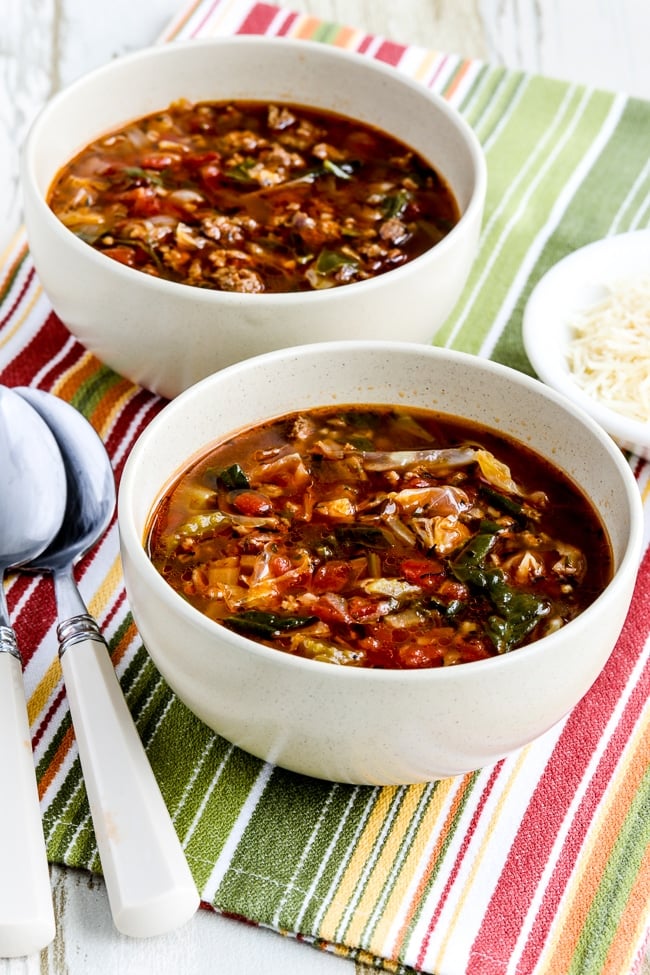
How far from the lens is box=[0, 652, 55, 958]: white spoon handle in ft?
6.42

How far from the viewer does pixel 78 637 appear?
2.44 m

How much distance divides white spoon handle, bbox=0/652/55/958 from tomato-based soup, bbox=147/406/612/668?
15.3 inches

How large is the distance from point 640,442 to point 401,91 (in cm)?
124

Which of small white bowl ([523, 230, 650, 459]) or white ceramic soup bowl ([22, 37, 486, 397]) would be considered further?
small white bowl ([523, 230, 650, 459])

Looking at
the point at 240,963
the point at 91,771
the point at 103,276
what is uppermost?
the point at 103,276

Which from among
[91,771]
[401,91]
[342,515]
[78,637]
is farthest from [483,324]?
[91,771]

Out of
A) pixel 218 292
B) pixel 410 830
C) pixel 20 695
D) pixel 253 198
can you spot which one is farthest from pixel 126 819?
pixel 253 198

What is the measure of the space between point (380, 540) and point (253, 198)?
4.36 ft

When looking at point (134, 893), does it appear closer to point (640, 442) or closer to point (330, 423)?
point (330, 423)

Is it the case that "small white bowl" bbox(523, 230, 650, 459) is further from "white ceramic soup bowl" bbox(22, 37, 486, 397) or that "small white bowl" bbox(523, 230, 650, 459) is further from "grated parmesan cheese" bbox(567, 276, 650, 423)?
"white ceramic soup bowl" bbox(22, 37, 486, 397)

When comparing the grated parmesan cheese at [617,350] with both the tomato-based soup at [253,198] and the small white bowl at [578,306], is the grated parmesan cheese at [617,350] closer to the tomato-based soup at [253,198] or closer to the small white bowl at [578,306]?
the small white bowl at [578,306]

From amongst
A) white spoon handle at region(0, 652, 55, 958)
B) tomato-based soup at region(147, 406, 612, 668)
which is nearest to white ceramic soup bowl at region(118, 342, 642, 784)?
tomato-based soup at region(147, 406, 612, 668)

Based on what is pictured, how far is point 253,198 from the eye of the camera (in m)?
3.29

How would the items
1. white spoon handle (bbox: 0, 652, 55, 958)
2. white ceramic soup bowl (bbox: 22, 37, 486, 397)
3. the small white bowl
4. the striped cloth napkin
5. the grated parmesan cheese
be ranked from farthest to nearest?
the grated parmesan cheese, the small white bowl, white ceramic soup bowl (bbox: 22, 37, 486, 397), the striped cloth napkin, white spoon handle (bbox: 0, 652, 55, 958)
